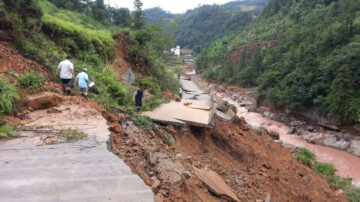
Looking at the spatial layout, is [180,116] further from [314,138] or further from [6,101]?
[314,138]

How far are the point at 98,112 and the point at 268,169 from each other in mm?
6596

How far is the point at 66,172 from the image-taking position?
4.03 metres

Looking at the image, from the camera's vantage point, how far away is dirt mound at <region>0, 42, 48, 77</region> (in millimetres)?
7541

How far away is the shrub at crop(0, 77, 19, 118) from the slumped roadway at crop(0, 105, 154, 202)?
2.27ft

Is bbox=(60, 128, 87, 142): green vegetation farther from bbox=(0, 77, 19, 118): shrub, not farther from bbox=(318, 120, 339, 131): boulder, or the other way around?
bbox=(318, 120, 339, 131): boulder

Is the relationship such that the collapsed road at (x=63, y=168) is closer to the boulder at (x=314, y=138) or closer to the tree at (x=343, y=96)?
the boulder at (x=314, y=138)

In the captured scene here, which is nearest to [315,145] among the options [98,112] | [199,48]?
[98,112]

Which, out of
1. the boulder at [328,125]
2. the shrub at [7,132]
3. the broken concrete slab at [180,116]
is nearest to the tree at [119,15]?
the boulder at [328,125]

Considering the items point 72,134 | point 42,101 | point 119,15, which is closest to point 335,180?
point 72,134

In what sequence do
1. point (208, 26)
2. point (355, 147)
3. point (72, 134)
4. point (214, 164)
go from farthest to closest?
point (208, 26)
point (355, 147)
point (214, 164)
point (72, 134)

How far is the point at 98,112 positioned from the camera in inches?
263

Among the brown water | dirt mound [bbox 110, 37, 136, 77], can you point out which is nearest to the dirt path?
dirt mound [bbox 110, 37, 136, 77]

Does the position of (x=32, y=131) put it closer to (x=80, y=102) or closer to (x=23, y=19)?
(x=80, y=102)

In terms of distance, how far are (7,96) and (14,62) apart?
247cm
